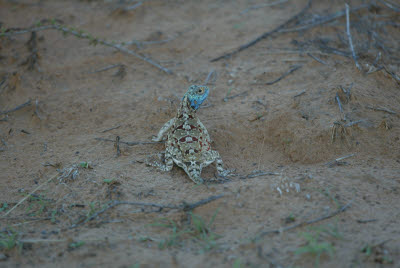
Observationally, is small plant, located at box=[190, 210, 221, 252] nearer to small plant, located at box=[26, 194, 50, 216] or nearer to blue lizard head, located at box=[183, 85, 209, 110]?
small plant, located at box=[26, 194, 50, 216]

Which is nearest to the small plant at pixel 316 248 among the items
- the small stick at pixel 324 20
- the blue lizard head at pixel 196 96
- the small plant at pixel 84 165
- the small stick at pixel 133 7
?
the blue lizard head at pixel 196 96

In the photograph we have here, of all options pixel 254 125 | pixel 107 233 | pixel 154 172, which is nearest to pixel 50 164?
pixel 154 172

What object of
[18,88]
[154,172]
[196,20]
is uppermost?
[196,20]

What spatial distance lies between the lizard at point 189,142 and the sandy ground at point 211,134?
0.19 meters

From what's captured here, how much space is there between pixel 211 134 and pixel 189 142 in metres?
0.56

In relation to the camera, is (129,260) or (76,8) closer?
(129,260)

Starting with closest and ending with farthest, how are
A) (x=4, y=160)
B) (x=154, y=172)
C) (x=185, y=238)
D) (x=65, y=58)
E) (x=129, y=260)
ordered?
(x=129, y=260) < (x=185, y=238) < (x=154, y=172) < (x=4, y=160) < (x=65, y=58)

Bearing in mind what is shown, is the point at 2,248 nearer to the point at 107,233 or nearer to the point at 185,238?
the point at 107,233

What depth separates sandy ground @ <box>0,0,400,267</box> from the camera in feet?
10.9

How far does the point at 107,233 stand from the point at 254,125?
2682mm

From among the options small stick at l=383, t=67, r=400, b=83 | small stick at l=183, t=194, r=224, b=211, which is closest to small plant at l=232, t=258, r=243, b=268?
small stick at l=183, t=194, r=224, b=211

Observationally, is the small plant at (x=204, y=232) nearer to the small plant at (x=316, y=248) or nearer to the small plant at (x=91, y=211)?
the small plant at (x=316, y=248)

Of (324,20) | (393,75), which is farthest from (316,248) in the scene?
(324,20)

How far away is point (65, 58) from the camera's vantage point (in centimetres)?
702
